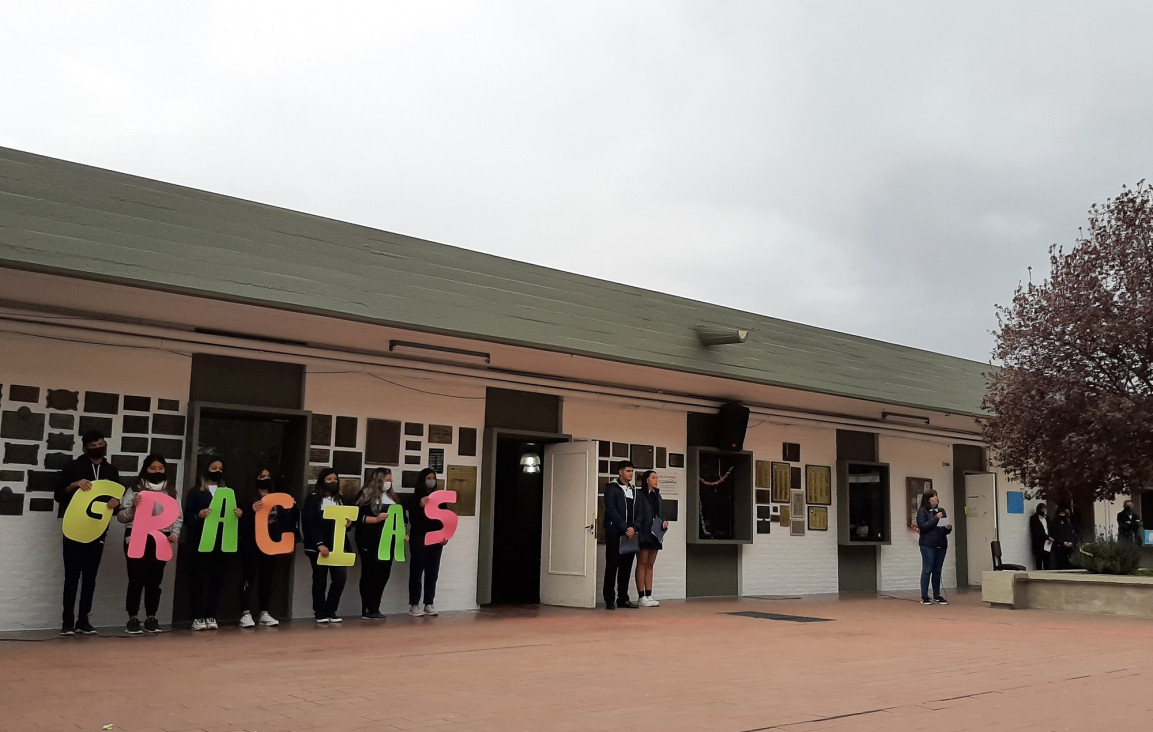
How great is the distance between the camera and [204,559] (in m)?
10.2

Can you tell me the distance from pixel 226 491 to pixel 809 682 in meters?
6.00

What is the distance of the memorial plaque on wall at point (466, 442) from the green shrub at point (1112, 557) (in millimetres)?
9265

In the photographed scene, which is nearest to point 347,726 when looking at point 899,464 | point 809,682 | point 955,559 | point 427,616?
point 809,682

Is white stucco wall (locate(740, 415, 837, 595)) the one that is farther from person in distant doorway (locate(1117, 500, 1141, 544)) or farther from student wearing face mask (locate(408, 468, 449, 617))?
person in distant doorway (locate(1117, 500, 1141, 544))

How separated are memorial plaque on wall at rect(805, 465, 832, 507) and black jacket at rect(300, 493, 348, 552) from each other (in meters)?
9.10

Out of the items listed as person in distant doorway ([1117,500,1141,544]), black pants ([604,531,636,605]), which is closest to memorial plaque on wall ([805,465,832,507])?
black pants ([604,531,636,605])

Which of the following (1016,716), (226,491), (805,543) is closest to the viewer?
(1016,716)

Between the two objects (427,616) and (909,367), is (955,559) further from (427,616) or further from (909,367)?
(427,616)

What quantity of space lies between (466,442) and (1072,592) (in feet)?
28.1

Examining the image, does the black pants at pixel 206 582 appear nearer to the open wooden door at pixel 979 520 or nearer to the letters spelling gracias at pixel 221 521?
the letters spelling gracias at pixel 221 521

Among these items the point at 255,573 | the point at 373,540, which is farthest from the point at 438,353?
the point at 255,573

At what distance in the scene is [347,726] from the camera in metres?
5.49

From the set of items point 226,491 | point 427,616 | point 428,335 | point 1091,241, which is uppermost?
point 1091,241

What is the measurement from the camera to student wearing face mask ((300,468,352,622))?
10.9 m
